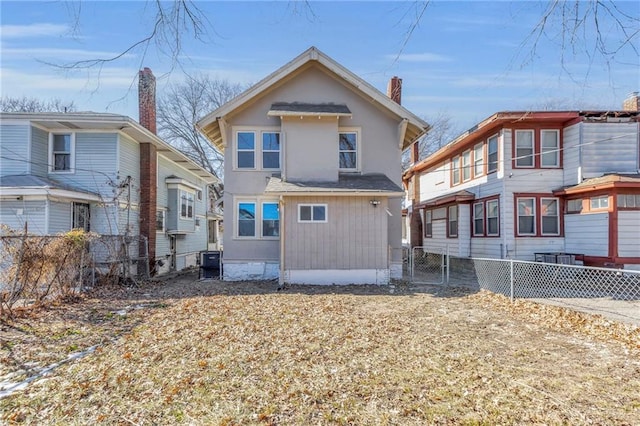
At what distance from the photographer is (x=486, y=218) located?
14.4 m

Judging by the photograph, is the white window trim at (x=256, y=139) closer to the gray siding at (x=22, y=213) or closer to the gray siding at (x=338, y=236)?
the gray siding at (x=338, y=236)

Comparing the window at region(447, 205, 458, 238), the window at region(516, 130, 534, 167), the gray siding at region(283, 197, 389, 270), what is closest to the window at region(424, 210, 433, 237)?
the window at region(447, 205, 458, 238)

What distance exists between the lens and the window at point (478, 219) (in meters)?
14.8

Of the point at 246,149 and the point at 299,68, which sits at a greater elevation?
the point at 299,68

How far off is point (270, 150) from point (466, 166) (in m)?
9.35

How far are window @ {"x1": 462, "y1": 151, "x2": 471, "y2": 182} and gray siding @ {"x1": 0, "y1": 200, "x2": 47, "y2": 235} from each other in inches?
653

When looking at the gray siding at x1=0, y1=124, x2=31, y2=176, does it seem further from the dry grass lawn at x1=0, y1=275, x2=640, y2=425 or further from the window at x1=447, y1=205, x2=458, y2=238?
the window at x1=447, y1=205, x2=458, y2=238

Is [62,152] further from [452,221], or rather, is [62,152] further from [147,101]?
[452,221]

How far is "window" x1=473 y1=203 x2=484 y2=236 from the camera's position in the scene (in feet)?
48.5

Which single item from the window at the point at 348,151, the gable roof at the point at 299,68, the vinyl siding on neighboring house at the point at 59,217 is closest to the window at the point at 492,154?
the gable roof at the point at 299,68

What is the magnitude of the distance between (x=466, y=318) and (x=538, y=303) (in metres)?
2.25

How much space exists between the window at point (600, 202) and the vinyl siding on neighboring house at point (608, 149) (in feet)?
3.13

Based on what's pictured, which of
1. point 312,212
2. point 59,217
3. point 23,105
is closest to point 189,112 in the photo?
point 23,105

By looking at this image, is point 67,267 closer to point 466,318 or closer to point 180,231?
point 180,231
